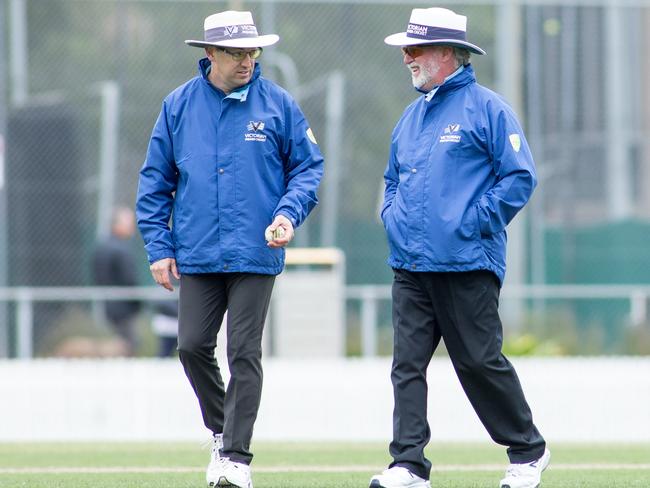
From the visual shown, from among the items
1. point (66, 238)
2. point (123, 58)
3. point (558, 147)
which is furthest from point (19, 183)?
point (558, 147)

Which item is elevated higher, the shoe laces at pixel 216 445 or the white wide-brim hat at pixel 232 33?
the white wide-brim hat at pixel 232 33

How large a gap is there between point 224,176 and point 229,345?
0.66m

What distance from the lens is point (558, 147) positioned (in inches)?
578

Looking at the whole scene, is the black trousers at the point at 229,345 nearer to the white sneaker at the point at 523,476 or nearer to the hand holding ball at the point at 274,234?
the hand holding ball at the point at 274,234

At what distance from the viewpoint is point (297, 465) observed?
7.18 meters

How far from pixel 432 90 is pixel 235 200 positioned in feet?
2.85

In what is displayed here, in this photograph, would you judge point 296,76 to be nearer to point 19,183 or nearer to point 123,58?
point 123,58

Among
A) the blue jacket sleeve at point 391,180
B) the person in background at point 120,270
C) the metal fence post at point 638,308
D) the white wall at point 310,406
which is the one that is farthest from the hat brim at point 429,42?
the metal fence post at point 638,308

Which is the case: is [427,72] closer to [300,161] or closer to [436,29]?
[436,29]

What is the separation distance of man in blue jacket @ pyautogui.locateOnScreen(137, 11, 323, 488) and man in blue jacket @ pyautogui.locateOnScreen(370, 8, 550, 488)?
1.65 ft

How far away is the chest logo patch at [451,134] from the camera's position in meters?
5.64

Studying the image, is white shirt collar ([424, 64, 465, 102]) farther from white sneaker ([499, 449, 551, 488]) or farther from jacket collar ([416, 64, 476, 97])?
white sneaker ([499, 449, 551, 488])

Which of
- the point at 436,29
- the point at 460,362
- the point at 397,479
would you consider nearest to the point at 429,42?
the point at 436,29

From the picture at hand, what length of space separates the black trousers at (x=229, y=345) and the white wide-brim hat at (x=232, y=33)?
0.90m
